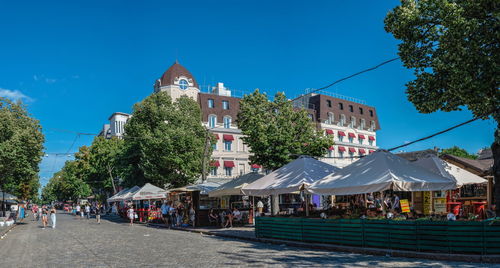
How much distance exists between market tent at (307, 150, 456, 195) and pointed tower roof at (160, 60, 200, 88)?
4233 cm

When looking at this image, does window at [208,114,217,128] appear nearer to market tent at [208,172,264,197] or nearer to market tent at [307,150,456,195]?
market tent at [208,172,264,197]

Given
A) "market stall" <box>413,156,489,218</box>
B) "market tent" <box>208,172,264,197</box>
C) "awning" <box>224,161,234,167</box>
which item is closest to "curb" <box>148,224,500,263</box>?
"market stall" <box>413,156,489,218</box>

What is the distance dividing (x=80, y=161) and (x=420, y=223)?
204 feet

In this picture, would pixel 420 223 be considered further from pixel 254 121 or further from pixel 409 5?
pixel 254 121

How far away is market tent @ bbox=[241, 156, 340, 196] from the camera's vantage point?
57.5ft

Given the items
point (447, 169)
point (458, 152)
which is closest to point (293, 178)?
point (447, 169)

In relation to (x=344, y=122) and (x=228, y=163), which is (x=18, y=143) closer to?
(x=228, y=163)

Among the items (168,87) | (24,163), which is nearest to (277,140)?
(24,163)

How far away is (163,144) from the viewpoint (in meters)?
39.0

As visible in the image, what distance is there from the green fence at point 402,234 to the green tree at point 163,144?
78.6 ft

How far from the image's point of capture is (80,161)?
66.6 metres

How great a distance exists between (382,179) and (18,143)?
31.8m

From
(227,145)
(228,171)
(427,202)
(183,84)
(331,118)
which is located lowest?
(427,202)

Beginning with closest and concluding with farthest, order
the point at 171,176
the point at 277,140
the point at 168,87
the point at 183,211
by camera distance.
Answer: the point at 277,140 < the point at 183,211 < the point at 171,176 < the point at 168,87
